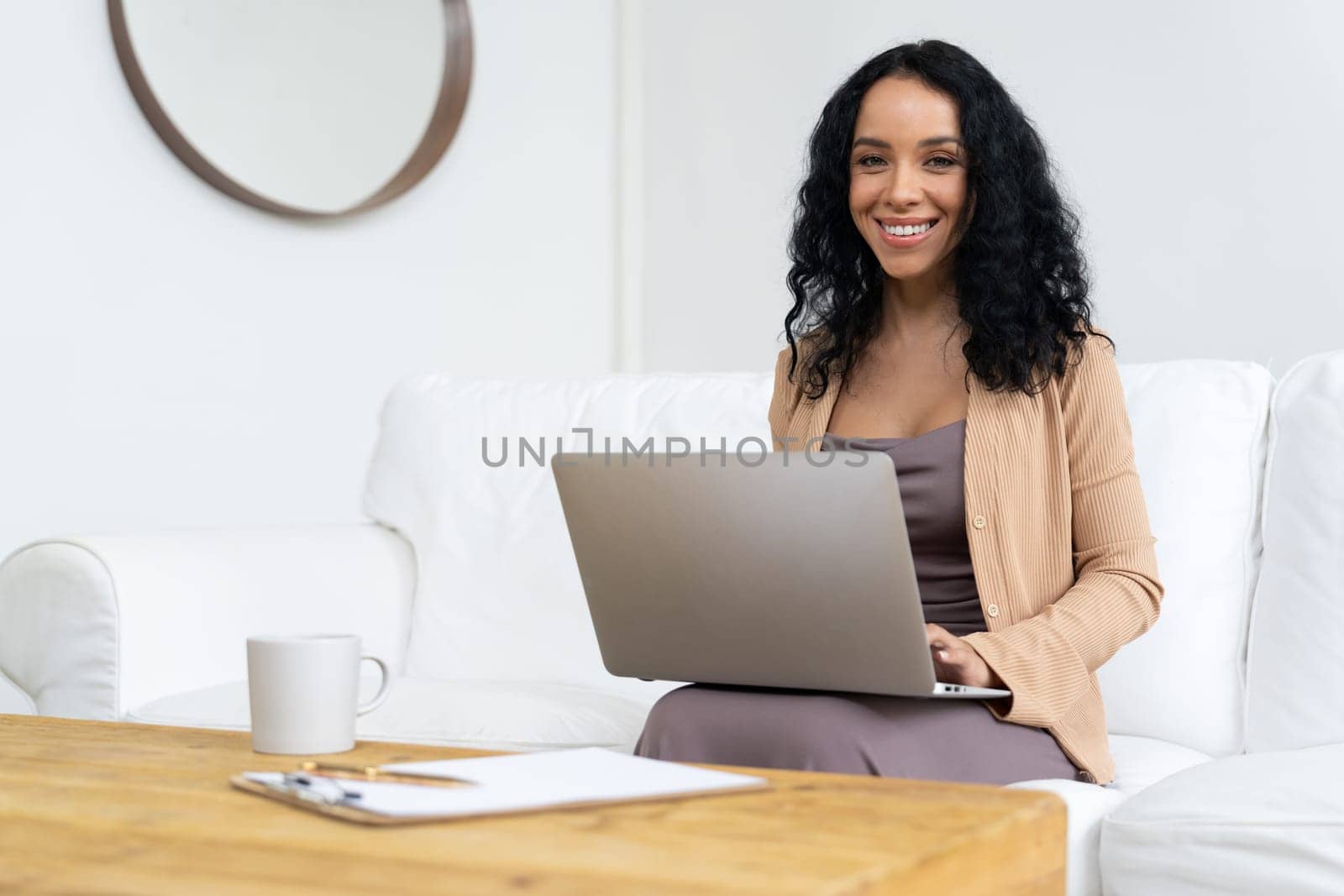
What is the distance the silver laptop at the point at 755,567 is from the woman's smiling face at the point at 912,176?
0.51 metres

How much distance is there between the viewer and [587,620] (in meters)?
1.96

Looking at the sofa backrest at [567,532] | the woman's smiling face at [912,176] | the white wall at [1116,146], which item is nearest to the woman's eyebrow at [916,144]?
the woman's smiling face at [912,176]

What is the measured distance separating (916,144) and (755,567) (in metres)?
0.67

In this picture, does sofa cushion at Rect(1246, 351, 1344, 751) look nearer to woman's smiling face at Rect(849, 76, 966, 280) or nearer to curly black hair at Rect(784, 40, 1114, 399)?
curly black hair at Rect(784, 40, 1114, 399)

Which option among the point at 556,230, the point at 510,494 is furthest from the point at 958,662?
the point at 556,230

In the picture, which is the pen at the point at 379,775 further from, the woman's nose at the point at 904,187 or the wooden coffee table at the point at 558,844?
the woman's nose at the point at 904,187

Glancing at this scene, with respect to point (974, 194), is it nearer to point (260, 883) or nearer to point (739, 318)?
point (260, 883)

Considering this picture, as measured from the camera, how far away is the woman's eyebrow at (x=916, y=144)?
1.56 metres

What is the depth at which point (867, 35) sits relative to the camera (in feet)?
9.27

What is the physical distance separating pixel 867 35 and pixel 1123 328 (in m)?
0.79

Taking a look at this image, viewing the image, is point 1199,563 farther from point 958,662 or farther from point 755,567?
point 755,567

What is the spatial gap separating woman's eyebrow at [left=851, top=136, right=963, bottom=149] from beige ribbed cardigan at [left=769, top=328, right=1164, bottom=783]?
27 cm

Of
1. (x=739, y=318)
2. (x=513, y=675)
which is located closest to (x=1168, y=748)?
(x=513, y=675)

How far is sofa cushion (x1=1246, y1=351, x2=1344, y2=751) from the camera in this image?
5.10 feet
